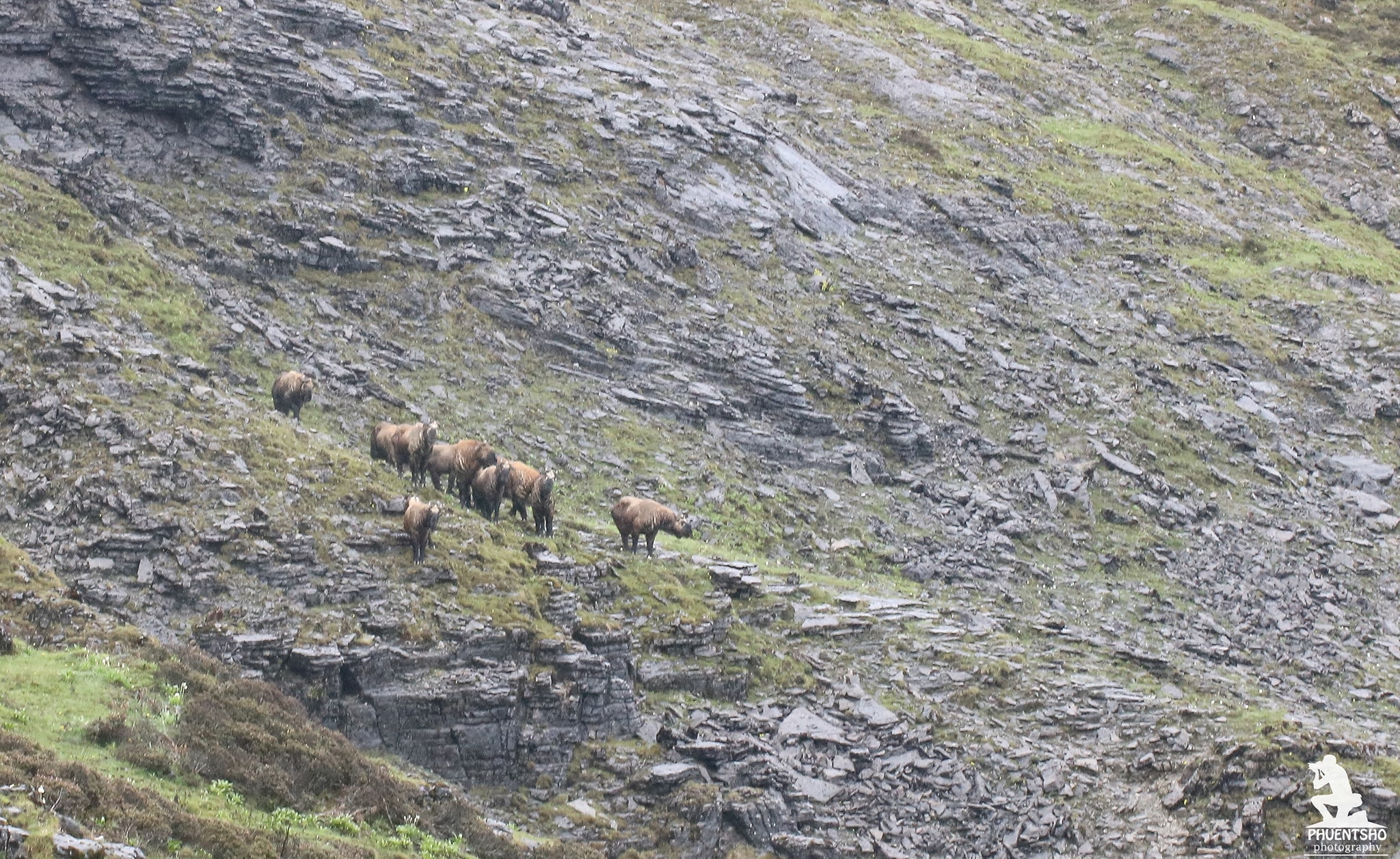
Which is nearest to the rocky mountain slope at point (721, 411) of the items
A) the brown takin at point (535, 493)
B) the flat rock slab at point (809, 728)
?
the flat rock slab at point (809, 728)

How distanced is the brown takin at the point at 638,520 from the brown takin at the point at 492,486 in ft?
8.76

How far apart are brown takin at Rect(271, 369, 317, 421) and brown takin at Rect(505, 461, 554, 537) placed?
576 cm

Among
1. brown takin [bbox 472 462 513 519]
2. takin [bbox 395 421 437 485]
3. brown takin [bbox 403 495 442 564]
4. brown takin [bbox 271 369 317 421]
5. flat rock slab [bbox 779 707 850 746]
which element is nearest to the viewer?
brown takin [bbox 403 495 442 564]

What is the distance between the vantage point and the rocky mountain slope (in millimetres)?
23531

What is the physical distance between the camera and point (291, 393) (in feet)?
102

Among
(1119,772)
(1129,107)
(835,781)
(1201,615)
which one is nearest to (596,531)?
(835,781)

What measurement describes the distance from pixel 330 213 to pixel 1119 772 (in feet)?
87.8

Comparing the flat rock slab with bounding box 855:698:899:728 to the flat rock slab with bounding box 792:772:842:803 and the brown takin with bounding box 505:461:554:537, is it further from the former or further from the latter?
the brown takin with bounding box 505:461:554:537

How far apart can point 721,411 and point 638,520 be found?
1001 centimetres

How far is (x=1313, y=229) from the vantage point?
62031mm

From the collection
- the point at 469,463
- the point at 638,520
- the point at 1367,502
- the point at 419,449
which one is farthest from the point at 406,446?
the point at 1367,502

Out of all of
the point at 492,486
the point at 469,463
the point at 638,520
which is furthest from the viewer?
the point at 638,520

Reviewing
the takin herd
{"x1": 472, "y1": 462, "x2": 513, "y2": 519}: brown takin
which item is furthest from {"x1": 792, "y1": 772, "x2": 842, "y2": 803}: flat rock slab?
{"x1": 472, "y1": 462, "x2": 513, "y2": 519}: brown takin

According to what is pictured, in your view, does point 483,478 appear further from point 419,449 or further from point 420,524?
point 420,524
